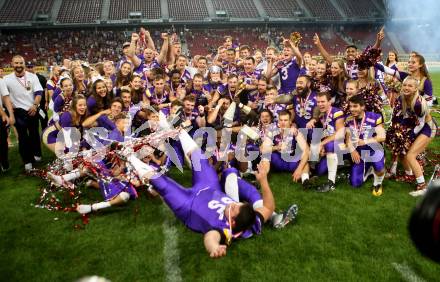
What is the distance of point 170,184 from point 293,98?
12.1ft

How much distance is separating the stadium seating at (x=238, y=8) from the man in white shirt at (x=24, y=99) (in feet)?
131

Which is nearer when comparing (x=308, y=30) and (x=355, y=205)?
(x=355, y=205)

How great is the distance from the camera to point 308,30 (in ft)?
151

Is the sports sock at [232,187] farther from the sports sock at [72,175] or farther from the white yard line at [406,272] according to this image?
the sports sock at [72,175]

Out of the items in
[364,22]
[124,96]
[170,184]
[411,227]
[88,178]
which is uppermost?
[364,22]

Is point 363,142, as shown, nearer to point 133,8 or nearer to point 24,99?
point 24,99

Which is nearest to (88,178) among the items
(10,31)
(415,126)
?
(415,126)

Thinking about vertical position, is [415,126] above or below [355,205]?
above

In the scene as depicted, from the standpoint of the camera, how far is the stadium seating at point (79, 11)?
4072 centimetres

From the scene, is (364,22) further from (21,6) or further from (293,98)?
(293,98)

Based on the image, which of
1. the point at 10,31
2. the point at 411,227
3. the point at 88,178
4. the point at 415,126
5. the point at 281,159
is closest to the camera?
the point at 411,227

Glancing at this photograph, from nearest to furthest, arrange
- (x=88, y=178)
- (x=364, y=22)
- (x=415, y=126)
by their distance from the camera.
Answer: (x=415, y=126) → (x=88, y=178) → (x=364, y=22)

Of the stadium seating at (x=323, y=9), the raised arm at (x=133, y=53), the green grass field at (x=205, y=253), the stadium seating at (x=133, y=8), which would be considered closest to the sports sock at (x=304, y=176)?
the green grass field at (x=205, y=253)

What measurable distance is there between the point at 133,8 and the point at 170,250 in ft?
145
